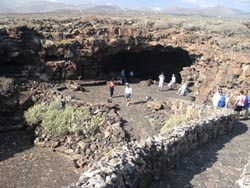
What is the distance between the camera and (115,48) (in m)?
31.8

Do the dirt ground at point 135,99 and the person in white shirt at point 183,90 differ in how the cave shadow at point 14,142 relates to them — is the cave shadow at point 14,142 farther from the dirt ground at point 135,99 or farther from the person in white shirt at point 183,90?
the person in white shirt at point 183,90

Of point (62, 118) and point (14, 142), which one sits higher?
point (62, 118)

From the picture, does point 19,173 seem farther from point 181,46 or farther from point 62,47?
point 181,46

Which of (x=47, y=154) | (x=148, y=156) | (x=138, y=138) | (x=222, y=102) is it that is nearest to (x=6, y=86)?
(x=47, y=154)

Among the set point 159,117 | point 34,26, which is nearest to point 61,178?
point 159,117

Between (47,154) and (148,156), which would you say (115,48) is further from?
(148,156)

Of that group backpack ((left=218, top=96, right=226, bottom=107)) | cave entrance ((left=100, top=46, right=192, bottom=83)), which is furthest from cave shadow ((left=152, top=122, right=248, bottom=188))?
cave entrance ((left=100, top=46, right=192, bottom=83))

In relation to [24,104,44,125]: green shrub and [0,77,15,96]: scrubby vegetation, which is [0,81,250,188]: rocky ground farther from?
[0,77,15,96]: scrubby vegetation

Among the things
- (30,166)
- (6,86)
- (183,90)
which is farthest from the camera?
(183,90)

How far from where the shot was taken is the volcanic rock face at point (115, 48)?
27359mm

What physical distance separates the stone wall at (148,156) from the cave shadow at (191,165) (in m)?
0.16

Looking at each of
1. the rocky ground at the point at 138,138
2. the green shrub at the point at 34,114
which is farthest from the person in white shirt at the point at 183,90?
the green shrub at the point at 34,114

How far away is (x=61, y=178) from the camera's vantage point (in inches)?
703

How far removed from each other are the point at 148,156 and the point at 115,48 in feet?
74.0
